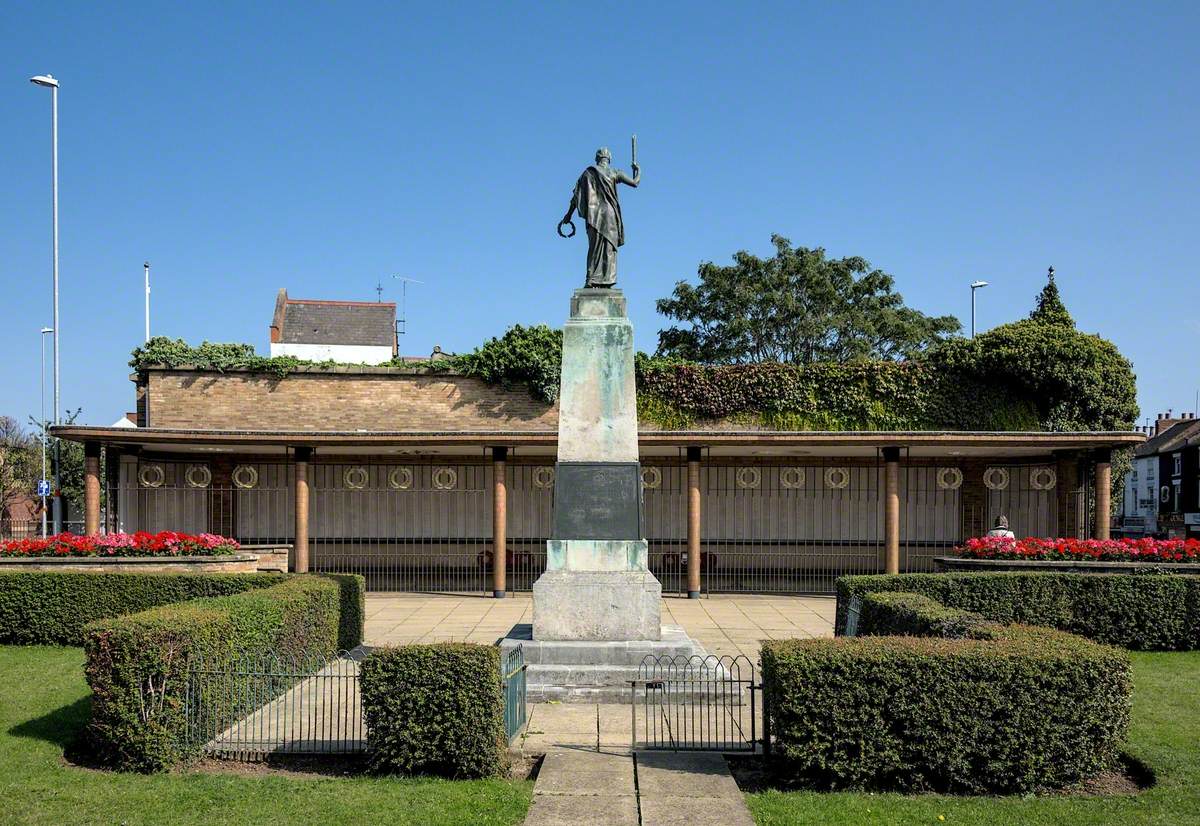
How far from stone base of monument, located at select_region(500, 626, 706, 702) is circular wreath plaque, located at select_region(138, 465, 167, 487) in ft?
48.2

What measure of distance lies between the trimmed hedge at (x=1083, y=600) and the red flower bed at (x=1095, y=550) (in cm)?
151

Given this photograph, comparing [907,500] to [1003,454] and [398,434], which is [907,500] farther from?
[398,434]

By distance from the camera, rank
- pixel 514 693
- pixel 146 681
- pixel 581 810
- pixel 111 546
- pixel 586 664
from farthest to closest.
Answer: pixel 111 546 < pixel 586 664 < pixel 514 693 < pixel 146 681 < pixel 581 810

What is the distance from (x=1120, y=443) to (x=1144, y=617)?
6.05 meters

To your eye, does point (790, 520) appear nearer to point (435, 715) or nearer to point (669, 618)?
point (669, 618)

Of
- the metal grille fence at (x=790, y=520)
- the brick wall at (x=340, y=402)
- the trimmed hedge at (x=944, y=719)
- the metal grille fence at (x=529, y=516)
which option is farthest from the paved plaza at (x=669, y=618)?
the trimmed hedge at (x=944, y=719)

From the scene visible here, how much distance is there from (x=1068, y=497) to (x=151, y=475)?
66.2 ft

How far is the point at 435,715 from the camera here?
24.6 feet

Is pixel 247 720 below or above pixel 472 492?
below

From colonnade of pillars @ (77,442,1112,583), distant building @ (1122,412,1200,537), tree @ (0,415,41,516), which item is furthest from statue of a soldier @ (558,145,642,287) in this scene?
distant building @ (1122,412,1200,537)

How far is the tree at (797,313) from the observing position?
41188mm

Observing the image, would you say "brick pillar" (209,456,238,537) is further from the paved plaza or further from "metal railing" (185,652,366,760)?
"metal railing" (185,652,366,760)

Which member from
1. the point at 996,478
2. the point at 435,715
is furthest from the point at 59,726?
the point at 996,478

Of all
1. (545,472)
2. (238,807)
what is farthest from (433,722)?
(545,472)
